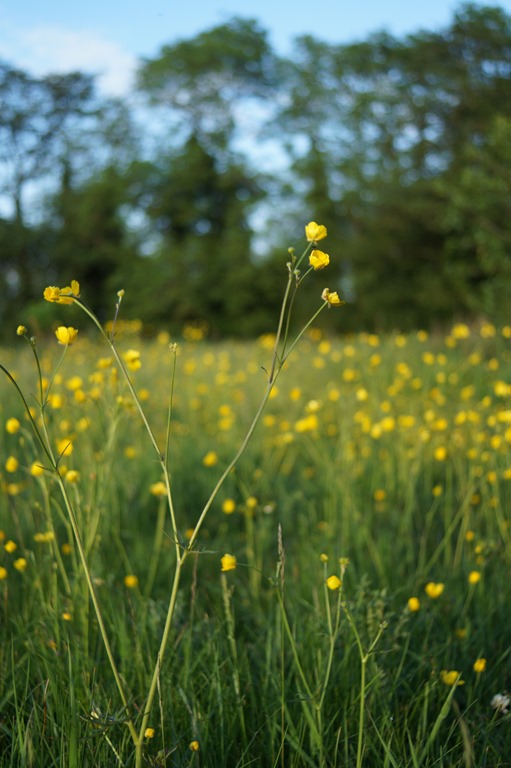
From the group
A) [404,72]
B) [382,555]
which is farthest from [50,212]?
[382,555]

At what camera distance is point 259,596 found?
6.56ft

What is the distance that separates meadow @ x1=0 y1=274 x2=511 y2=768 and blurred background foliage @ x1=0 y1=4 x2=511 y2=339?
46.3 feet

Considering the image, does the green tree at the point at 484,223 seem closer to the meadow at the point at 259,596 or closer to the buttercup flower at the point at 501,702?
the meadow at the point at 259,596

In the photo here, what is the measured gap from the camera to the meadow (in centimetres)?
127

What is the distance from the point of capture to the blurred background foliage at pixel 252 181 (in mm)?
17609

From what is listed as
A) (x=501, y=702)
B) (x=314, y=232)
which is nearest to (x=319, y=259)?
(x=314, y=232)

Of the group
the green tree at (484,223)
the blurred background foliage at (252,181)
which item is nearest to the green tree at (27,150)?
the blurred background foliage at (252,181)

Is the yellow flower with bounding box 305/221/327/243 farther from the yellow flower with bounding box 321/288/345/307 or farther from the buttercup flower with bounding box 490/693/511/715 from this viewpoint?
the buttercup flower with bounding box 490/693/511/715

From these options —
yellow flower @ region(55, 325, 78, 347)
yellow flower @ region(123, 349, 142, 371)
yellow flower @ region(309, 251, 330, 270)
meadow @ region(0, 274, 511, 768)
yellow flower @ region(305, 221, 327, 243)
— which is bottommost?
meadow @ region(0, 274, 511, 768)

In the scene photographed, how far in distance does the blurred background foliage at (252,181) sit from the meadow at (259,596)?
14.1 meters

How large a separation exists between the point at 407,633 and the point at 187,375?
412 centimetres

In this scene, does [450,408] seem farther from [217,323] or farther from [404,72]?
[404,72]

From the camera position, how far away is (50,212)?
19656 mm

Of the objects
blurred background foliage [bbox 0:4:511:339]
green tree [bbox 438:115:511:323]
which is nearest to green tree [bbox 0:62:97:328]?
blurred background foliage [bbox 0:4:511:339]
